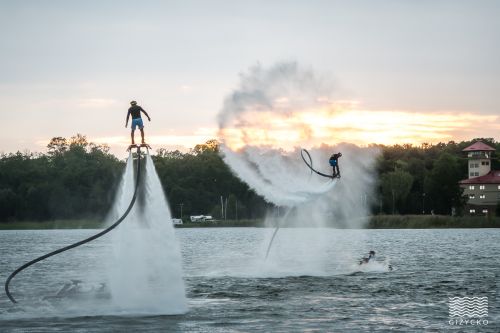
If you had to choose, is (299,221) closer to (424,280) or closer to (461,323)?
A: (424,280)

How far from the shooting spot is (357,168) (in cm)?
6794

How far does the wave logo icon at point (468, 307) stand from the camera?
49.4 m

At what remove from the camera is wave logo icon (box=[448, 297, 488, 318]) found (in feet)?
162

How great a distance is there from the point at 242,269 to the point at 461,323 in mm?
29922

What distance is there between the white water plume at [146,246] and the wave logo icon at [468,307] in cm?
1658

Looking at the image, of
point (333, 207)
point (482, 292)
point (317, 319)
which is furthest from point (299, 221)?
point (317, 319)
